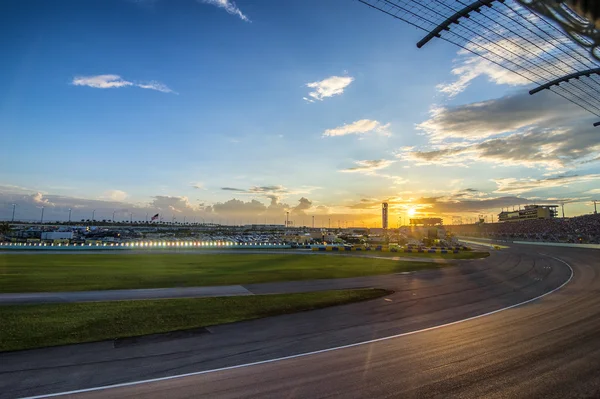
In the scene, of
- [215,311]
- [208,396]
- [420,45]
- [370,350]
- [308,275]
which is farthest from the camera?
[308,275]

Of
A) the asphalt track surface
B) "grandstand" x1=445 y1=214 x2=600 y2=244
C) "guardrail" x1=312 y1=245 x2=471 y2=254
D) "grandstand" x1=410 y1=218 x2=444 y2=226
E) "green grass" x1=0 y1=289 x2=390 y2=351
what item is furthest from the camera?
"grandstand" x1=410 y1=218 x2=444 y2=226

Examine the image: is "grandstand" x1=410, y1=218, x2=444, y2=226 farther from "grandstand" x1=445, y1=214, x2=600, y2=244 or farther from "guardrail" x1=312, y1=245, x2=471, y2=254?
"guardrail" x1=312, y1=245, x2=471, y2=254

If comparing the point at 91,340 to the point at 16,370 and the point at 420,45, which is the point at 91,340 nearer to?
the point at 16,370

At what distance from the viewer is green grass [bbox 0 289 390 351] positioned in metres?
12.3

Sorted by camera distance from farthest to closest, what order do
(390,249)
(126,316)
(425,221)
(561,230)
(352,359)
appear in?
(425,221) → (561,230) → (390,249) → (126,316) → (352,359)

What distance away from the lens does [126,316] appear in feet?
48.8

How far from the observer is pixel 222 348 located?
11609 mm

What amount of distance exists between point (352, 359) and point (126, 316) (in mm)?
10775

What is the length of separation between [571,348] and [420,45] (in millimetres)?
13216

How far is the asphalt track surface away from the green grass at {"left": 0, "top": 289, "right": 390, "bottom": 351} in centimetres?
107

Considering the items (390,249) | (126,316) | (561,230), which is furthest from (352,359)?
(561,230)

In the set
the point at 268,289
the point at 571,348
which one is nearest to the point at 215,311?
the point at 268,289

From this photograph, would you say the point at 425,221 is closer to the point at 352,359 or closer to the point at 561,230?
the point at 561,230

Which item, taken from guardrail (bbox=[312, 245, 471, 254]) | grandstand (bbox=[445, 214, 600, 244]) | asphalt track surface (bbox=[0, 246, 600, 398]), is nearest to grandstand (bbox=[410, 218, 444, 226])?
grandstand (bbox=[445, 214, 600, 244])
